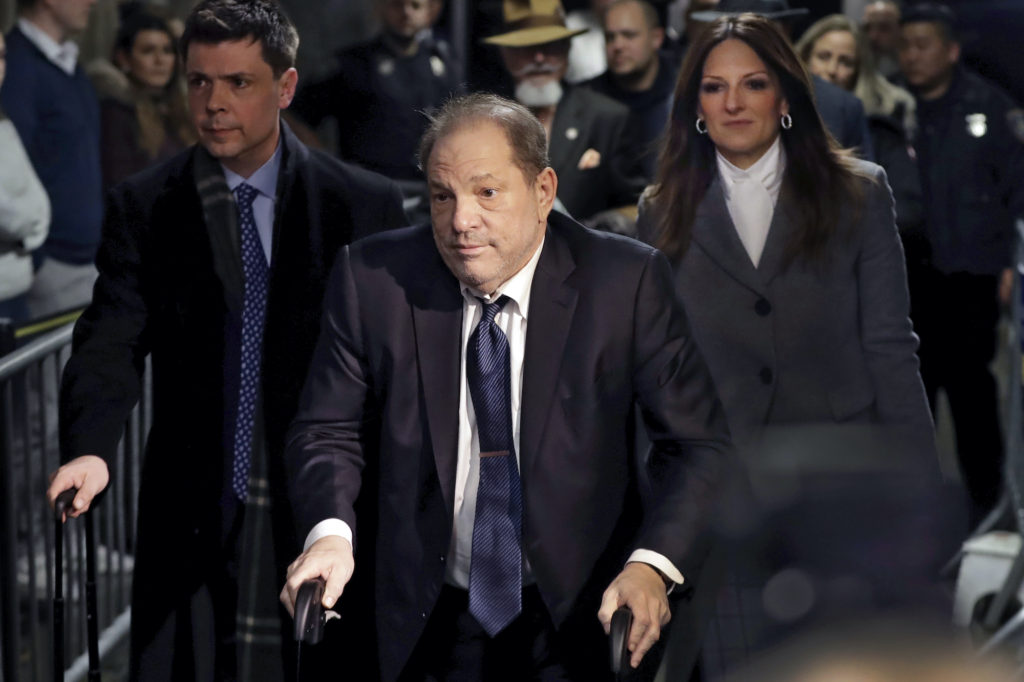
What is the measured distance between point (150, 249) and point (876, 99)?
3.94 meters

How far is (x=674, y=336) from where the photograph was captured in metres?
3.23

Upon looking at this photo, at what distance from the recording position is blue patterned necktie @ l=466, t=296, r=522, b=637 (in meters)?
3.14

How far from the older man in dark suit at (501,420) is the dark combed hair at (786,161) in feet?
2.90

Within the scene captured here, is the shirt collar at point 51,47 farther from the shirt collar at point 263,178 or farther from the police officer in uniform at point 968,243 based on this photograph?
the police officer in uniform at point 968,243

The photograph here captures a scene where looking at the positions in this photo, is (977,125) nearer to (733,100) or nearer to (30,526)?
(733,100)

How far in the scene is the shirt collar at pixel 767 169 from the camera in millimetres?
4125

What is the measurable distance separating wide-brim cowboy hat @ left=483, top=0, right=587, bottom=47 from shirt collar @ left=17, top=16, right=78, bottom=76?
5.27ft

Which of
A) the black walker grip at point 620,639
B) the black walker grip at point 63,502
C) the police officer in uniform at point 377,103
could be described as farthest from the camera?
the police officer in uniform at point 377,103

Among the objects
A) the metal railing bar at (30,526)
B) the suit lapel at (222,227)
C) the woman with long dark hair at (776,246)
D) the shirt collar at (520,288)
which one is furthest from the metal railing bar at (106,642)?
the shirt collar at (520,288)

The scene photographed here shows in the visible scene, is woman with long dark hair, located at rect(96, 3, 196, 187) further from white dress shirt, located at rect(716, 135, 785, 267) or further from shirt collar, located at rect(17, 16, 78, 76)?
white dress shirt, located at rect(716, 135, 785, 267)

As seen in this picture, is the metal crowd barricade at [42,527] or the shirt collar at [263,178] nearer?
the shirt collar at [263,178]

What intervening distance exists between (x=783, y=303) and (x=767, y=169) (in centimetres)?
32

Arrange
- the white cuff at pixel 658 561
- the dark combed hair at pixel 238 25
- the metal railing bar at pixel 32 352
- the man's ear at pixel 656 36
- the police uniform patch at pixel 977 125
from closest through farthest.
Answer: the white cuff at pixel 658 561
the dark combed hair at pixel 238 25
the metal railing bar at pixel 32 352
the police uniform patch at pixel 977 125
the man's ear at pixel 656 36

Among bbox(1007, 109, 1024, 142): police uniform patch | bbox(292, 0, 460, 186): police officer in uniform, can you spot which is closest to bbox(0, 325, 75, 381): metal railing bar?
bbox(292, 0, 460, 186): police officer in uniform
